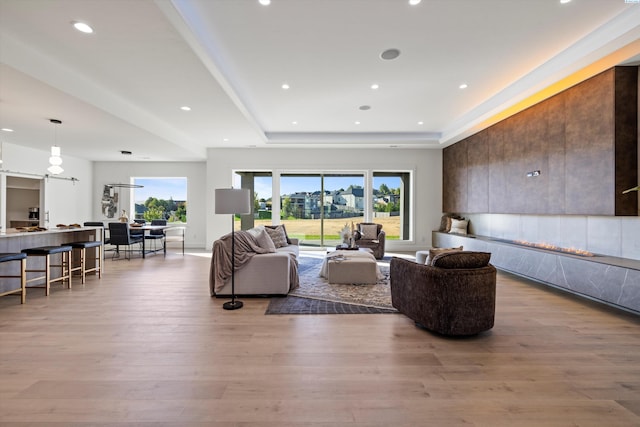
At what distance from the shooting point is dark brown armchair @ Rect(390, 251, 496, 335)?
2.57 metres

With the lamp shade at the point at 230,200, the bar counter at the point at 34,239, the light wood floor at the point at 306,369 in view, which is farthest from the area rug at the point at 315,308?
the bar counter at the point at 34,239

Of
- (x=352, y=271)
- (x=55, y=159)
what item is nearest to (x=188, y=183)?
(x=55, y=159)


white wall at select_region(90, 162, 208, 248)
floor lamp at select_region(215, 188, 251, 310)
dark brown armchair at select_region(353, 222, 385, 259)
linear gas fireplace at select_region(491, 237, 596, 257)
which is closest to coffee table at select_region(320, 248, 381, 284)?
floor lamp at select_region(215, 188, 251, 310)

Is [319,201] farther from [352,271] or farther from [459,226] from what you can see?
[352,271]

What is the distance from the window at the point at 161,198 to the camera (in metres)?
8.91

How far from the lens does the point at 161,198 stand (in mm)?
8961

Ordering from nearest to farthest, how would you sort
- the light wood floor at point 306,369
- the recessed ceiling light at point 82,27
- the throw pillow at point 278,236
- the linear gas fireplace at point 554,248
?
1. the light wood floor at point 306,369
2. the recessed ceiling light at point 82,27
3. the linear gas fireplace at point 554,248
4. the throw pillow at point 278,236

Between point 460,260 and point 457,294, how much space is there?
32 centimetres

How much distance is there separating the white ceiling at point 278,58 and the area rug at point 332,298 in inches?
124

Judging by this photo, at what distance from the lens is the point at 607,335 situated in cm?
268

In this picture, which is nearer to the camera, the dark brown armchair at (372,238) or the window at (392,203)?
the dark brown armchair at (372,238)

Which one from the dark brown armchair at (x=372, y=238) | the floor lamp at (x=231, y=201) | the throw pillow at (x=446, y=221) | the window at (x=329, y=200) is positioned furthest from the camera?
the window at (x=329, y=200)

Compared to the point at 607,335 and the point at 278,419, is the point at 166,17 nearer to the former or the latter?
the point at 278,419

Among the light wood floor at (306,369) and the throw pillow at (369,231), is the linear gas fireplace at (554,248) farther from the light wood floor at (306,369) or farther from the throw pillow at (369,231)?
the throw pillow at (369,231)
